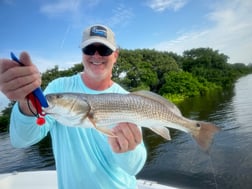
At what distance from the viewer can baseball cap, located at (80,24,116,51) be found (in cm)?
268

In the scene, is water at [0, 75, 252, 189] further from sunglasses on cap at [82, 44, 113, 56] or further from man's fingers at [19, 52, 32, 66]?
man's fingers at [19, 52, 32, 66]

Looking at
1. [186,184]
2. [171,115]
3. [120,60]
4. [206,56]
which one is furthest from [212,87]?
[171,115]

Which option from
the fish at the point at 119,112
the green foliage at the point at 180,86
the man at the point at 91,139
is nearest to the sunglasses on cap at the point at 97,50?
the man at the point at 91,139

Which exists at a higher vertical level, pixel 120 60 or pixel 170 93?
pixel 120 60

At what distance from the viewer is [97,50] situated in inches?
108

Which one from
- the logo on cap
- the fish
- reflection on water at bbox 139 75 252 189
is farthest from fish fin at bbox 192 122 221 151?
reflection on water at bbox 139 75 252 189

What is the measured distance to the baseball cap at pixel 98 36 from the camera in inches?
106

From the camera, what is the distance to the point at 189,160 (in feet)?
38.5

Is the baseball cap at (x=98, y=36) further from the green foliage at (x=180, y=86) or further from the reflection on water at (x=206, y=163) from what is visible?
the green foliage at (x=180, y=86)

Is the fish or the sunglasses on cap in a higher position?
the sunglasses on cap

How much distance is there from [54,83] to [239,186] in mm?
8264

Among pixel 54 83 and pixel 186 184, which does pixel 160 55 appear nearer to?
pixel 186 184

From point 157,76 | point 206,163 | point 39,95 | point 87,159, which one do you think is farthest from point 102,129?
point 157,76

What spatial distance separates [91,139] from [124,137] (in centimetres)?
46
